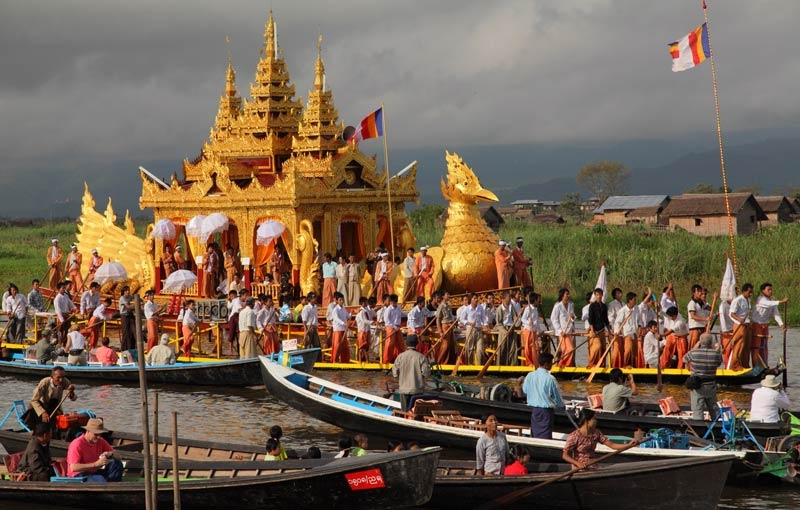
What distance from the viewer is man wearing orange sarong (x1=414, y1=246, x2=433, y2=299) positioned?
939 inches

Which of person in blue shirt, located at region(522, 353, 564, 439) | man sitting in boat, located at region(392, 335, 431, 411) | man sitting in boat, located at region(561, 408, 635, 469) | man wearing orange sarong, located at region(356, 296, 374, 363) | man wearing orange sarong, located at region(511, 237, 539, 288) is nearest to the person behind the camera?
man sitting in boat, located at region(561, 408, 635, 469)

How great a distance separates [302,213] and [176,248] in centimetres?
348

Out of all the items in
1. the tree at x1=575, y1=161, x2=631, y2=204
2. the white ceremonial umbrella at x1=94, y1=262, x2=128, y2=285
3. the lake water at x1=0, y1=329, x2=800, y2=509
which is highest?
the tree at x1=575, y1=161, x2=631, y2=204

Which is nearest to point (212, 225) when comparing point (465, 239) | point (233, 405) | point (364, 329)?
point (364, 329)

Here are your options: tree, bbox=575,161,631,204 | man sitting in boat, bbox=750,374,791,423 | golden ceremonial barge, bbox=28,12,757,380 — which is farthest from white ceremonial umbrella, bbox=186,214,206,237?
tree, bbox=575,161,631,204

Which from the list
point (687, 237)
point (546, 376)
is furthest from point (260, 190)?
point (687, 237)

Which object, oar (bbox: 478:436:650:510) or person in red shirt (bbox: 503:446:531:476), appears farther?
person in red shirt (bbox: 503:446:531:476)

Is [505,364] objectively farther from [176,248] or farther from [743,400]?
[176,248]

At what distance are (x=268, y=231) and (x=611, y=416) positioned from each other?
464 inches

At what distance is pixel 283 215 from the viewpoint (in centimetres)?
2605

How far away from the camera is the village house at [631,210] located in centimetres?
6444

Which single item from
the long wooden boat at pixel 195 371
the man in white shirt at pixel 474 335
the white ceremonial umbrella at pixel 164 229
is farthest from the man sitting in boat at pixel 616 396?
the white ceremonial umbrella at pixel 164 229

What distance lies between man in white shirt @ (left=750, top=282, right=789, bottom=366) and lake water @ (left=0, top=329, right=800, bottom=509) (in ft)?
1.98

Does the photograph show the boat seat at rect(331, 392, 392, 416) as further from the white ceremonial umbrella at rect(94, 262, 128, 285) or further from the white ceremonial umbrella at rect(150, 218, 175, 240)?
the white ceremonial umbrella at rect(94, 262, 128, 285)
